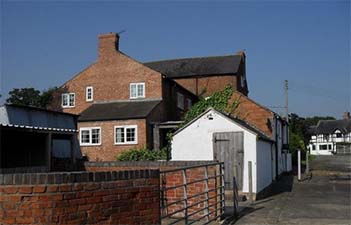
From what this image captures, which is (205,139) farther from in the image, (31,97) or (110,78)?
(31,97)

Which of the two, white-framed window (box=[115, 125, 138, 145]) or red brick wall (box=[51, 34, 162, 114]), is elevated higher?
red brick wall (box=[51, 34, 162, 114])

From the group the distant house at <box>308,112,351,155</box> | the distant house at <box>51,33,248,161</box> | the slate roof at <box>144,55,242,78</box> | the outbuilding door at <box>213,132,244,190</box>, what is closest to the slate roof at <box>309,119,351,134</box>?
the distant house at <box>308,112,351,155</box>

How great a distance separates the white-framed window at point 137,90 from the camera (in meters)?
35.0

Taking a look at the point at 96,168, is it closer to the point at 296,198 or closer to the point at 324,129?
the point at 296,198

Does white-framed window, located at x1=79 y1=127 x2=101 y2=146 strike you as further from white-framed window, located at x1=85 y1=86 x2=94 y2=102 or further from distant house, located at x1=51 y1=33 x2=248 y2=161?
white-framed window, located at x1=85 y1=86 x2=94 y2=102

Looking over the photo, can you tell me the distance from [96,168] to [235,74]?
30.9 m

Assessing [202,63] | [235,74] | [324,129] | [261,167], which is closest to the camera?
[261,167]

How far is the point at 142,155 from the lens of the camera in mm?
29656

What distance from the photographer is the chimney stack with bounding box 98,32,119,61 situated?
3659cm

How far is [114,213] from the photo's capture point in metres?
6.84

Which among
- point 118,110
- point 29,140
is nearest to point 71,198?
point 29,140

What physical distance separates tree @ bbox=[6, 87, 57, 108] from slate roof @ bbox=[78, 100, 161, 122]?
6.83 metres

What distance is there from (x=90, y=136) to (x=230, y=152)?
48.9 feet

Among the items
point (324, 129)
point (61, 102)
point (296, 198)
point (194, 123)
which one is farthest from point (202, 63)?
point (324, 129)
